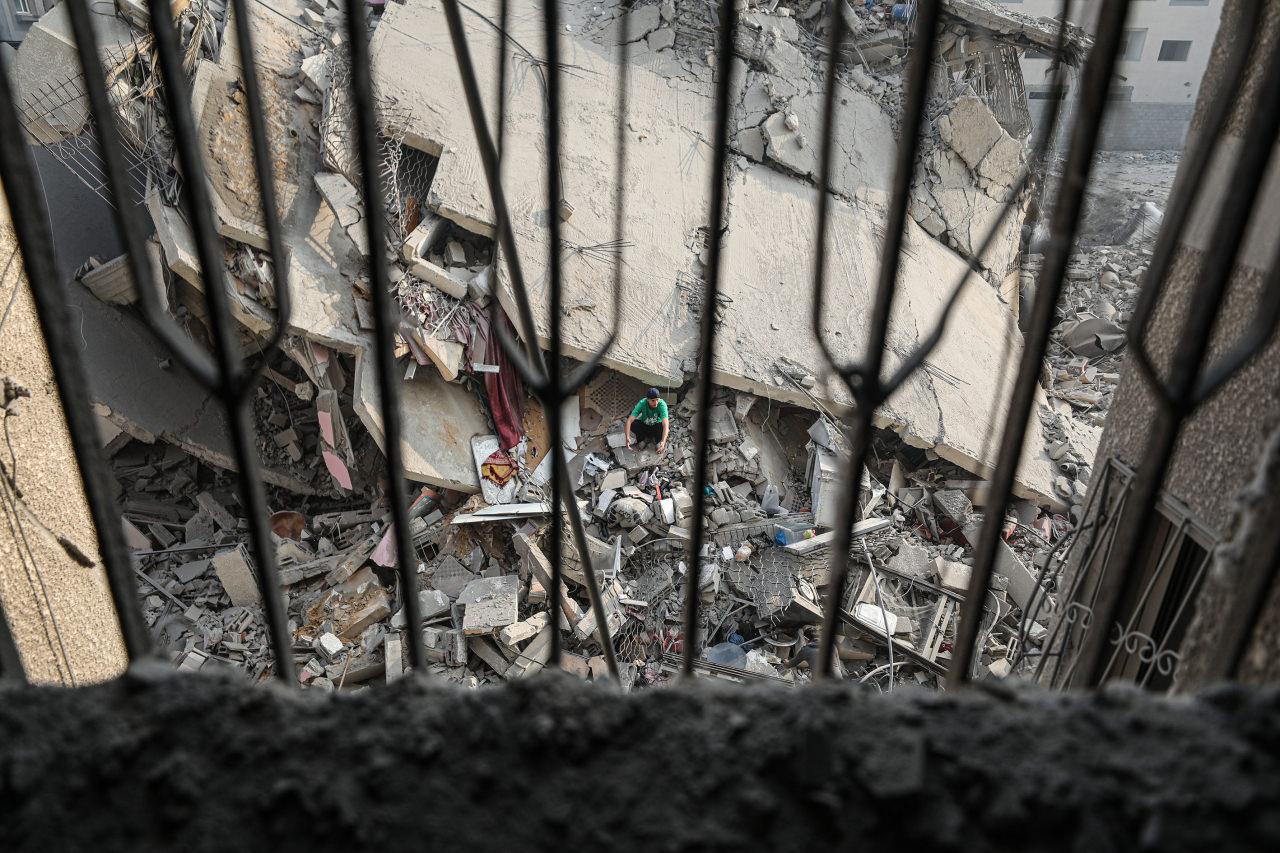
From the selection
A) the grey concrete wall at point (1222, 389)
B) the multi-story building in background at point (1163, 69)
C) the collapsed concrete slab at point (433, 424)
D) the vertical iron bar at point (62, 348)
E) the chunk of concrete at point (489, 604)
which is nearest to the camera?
the vertical iron bar at point (62, 348)

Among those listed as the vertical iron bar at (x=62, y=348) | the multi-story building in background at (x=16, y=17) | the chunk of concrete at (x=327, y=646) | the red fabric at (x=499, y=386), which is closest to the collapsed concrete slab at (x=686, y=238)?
the red fabric at (x=499, y=386)

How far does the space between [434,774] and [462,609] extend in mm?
6384

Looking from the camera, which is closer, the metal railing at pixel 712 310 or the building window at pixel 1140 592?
the metal railing at pixel 712 310

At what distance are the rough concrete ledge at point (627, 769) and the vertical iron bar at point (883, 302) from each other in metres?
0.23

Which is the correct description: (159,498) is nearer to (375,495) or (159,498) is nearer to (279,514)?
(279,514)

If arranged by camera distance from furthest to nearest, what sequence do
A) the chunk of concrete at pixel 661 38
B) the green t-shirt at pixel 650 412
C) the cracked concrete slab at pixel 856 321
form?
the chunk of concrete at pixel 661 38 < the cracked concrete slab at pixel 856 321 < the green t-shirt at pixel 650 412

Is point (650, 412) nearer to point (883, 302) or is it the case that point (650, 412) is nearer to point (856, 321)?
point (856, 321)

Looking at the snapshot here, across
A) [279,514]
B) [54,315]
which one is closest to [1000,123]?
[279,514]

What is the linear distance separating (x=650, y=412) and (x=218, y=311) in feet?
21.0

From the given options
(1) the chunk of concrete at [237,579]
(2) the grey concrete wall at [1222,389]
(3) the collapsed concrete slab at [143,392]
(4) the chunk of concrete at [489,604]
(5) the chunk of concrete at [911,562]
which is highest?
(2) the grey concrete wall at [1222,389]

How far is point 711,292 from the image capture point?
1.15 meters

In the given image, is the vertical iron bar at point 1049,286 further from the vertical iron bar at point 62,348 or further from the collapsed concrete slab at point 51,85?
the collapsed concrete slab at point 51,85

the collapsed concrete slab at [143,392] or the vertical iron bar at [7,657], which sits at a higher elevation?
the vertical iron bar at [7,657]

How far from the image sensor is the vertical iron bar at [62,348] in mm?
928
